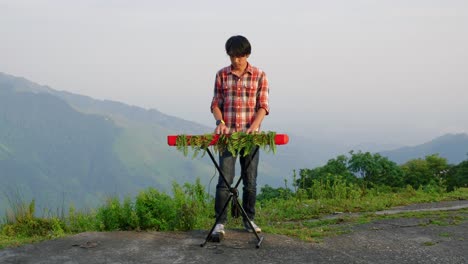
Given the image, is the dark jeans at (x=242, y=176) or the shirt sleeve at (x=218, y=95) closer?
the dark jeans at (x=242, y=176)

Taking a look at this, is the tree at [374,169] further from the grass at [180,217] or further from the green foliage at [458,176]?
the grass at [180,217]

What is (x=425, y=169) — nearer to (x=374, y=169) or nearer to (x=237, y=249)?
(x=374, y=169)

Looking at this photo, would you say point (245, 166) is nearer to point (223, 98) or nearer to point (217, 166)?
point (217, 166)

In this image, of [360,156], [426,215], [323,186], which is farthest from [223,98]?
[360,156]

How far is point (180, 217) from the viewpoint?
6.49 meters

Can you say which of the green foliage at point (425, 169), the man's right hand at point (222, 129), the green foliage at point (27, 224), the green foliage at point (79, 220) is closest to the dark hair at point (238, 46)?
the man's right hand at point (222, 129)

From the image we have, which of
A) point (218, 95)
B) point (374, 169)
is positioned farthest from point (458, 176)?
point (218, 95)

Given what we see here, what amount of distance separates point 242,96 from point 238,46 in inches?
23.3

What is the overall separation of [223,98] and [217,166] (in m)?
0.85

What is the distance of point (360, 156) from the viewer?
1934cm

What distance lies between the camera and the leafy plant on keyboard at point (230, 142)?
16.7 feet

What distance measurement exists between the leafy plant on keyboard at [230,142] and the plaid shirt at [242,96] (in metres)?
0.42

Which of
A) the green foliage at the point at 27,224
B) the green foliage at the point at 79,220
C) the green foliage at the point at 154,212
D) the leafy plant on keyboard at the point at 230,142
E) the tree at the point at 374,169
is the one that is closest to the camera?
the leafy plant on keyboard at the point at 230,142

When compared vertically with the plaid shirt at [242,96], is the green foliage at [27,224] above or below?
below
